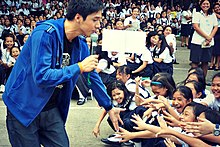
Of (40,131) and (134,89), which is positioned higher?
(40,131)

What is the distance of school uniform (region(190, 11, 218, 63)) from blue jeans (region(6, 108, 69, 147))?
175 inches

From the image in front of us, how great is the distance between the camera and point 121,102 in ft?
14.4

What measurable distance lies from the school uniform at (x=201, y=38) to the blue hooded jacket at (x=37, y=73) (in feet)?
14.7

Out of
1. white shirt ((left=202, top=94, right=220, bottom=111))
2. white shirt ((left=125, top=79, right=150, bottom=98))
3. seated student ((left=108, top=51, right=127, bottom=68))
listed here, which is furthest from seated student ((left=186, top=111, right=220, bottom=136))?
seated student ((left=108, top=51, right=127, bottom=68))

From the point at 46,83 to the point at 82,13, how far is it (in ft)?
1.48

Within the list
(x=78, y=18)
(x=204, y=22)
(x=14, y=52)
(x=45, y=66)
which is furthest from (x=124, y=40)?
(x=45, y=66)

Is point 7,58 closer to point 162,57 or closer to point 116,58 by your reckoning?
point 116,58

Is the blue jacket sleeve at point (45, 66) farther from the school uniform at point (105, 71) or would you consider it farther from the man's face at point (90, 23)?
the school uniform at point (105, 71)

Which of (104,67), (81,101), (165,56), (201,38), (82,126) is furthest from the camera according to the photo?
(201,38)

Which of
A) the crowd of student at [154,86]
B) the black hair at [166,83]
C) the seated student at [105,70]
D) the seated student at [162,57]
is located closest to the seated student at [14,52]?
the crowd of student at [154,86]

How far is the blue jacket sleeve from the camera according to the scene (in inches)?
91.0

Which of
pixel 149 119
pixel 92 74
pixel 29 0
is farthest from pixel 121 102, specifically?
pixel 29 0

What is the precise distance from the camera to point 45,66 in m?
2.35

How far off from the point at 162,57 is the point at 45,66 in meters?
4.35
